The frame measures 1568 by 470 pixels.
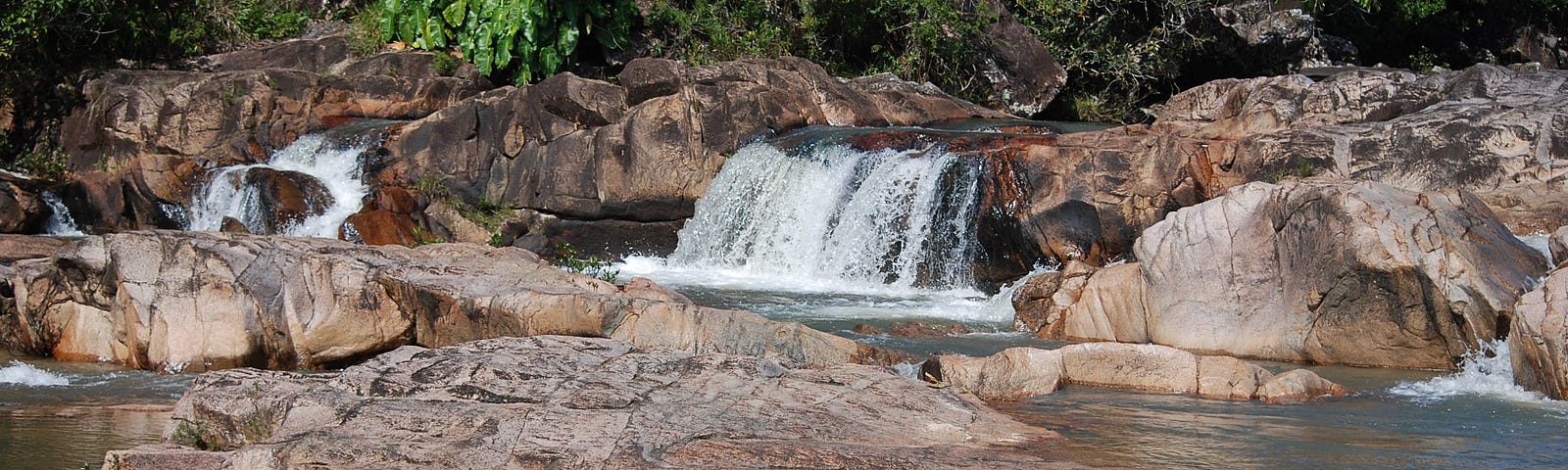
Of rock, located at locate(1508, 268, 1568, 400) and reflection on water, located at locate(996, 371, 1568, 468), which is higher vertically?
rock, located at locate(1508, 268, 1568, 400)

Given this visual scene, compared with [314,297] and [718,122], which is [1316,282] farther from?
[718,122]

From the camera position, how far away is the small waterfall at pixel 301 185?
17.8 meters

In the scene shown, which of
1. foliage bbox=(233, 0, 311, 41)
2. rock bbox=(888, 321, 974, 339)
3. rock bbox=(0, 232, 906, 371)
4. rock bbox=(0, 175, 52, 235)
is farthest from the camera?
foliage bbox=(233, 0, 311, 41)

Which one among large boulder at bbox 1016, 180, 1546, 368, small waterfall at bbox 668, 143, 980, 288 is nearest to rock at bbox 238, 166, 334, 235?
small waterfall at bbox 668, 143, 980, 288

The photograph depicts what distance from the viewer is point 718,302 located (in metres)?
13.9

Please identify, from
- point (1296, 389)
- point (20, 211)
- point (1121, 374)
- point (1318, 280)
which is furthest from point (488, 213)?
point (1296, 389)

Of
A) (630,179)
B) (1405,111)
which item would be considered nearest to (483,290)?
(630,179)

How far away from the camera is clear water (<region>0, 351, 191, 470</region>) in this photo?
22.3 ft

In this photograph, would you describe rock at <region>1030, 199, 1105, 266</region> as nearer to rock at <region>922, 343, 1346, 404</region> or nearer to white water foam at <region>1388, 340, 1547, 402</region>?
white water foam at <region>1388, 340, 1547, 402</region>

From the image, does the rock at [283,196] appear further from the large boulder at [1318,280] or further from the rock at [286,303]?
the large boulder at [1318,280]

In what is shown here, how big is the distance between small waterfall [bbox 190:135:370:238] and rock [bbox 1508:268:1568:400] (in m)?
12.8

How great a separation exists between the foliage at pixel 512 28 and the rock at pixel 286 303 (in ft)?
40.0

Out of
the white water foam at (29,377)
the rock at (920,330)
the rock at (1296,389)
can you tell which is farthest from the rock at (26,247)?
the rock at (1296,389)

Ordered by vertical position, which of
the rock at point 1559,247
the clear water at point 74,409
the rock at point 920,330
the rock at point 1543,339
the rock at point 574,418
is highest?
the rock at point 1559,247
